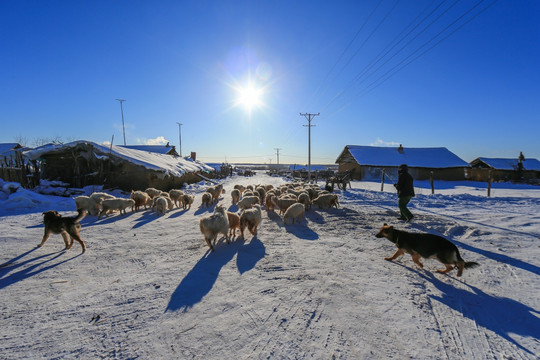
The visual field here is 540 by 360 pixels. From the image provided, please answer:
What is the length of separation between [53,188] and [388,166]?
119 feet

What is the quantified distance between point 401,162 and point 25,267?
38.6m

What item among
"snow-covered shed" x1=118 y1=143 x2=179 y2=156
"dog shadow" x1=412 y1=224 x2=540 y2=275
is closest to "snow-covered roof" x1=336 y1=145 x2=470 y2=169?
"snow-covered shed" x1=118 y1=143 x2=179 y2=156

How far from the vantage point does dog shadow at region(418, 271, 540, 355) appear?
2.72 metres

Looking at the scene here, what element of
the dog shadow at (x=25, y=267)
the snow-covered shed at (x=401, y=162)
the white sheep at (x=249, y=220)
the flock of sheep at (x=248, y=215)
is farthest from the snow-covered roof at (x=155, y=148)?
the white sheep at (x=249, y=220)

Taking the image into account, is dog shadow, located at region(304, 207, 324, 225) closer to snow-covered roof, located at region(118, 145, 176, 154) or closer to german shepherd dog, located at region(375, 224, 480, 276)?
german shepherd dog, located at region(375, 224, 480, 276)

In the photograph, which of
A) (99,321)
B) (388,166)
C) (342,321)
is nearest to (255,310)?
(342,321)

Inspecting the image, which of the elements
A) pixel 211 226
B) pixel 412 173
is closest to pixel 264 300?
pixel 211 226

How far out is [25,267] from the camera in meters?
4.41

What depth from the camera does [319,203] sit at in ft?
35.7

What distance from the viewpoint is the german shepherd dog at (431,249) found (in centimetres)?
388

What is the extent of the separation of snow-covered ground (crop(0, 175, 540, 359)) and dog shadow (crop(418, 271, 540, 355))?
Result: 0.05ft

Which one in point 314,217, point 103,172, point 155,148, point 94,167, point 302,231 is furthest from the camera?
point 155,148

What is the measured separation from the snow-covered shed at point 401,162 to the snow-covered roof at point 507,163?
5664mm

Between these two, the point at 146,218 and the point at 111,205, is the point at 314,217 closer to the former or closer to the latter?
the point at 146,218
